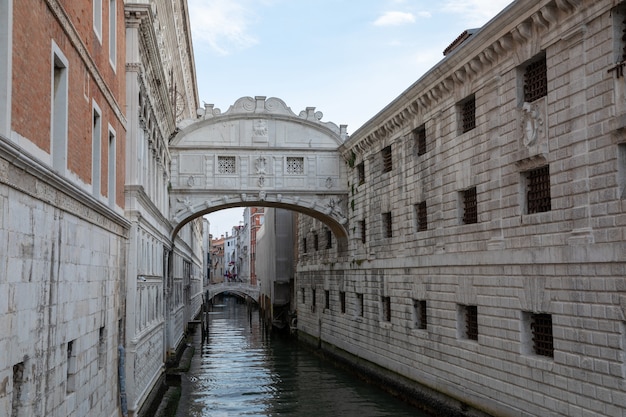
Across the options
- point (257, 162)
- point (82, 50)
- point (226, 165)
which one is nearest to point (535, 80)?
point (82, 50)

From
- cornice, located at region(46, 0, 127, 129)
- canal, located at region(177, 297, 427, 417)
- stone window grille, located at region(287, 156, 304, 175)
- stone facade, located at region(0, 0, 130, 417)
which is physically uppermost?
stone window grille, located at region(287, 156, 304, 175)

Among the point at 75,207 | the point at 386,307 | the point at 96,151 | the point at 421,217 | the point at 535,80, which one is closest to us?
the point at 75,207

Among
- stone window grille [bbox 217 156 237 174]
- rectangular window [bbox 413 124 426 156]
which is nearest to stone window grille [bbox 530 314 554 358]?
rectangular window [bbox 413 124 426 156]

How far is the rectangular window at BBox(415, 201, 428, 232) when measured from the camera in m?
17.0

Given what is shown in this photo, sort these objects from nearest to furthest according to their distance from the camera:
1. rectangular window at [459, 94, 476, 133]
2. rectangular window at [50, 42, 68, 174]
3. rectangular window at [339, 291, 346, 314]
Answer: rectangular window at [50, 42, 68, 174] → rectangular window at [459, 94, 476, 133] → rectangular window at [339, 291, 346, 314]

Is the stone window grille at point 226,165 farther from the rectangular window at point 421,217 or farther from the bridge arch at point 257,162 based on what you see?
the rectangular window at point 421,217

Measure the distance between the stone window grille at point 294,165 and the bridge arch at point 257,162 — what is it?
0.03m

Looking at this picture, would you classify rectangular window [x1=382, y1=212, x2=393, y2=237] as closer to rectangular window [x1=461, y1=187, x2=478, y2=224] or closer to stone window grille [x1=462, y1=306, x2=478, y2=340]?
rectangular window [x1=461, y1=187, x2=478, y2=224]

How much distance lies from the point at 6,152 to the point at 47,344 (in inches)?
98.4

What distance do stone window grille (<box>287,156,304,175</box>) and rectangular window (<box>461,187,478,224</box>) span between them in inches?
378

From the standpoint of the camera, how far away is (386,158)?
20.1 metres

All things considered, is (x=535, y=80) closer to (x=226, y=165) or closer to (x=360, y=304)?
(x=360, y=304)

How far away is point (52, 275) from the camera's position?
716 centimetres

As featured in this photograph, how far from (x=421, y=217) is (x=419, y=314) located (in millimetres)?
2353
